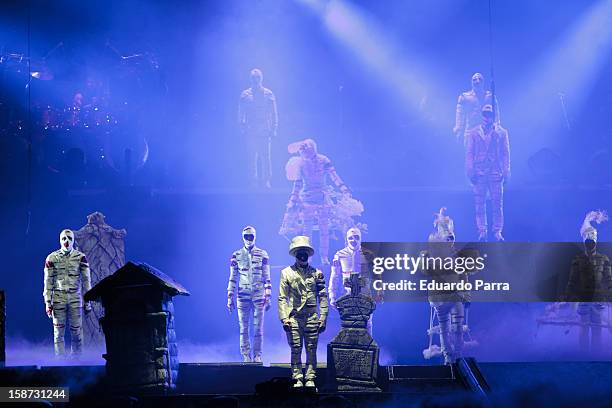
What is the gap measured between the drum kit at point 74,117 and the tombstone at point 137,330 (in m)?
4.22

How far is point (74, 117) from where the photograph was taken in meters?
13.3

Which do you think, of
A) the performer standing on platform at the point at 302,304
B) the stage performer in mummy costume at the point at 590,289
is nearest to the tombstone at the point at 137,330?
the performer standing on platform at the point at 302,304

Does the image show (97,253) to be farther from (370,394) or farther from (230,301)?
(370,394)

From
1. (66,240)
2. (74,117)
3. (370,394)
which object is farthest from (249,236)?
(370,394)

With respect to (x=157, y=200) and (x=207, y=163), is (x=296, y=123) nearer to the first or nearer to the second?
(x=207, y=163)

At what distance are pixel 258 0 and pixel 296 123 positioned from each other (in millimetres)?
1853

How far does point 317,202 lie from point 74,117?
3.61 m

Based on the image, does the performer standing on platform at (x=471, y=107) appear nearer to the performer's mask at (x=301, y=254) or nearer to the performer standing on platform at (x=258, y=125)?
the performer standing on platform at (x=258, y=125)

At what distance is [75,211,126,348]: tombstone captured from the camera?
12.8 m

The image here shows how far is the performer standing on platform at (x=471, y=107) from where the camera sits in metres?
13.2

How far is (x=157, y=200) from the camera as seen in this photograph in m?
13.4

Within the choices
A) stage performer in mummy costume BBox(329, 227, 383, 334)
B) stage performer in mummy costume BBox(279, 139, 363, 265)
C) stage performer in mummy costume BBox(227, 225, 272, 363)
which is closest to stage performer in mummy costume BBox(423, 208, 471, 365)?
stage performer in mummy costume BBox(329, 227, 383, 334)

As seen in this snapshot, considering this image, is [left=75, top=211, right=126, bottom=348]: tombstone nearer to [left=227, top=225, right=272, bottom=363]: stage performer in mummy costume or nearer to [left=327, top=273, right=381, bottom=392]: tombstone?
[left=227, top=225, right=272, bottom=363]: stage performer in mummy costume

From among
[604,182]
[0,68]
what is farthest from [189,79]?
[604,182]
